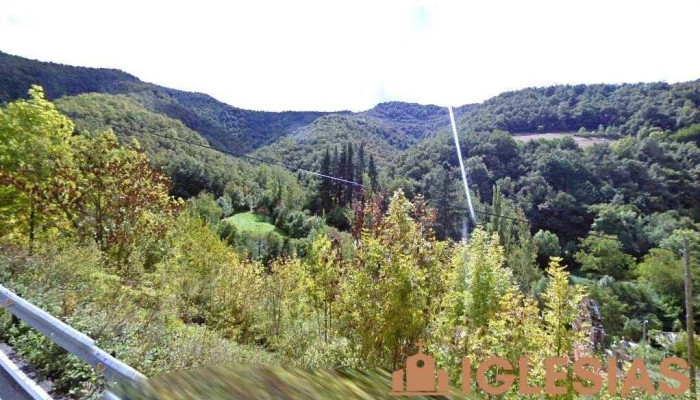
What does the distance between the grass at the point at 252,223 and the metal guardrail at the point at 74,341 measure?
63471 millimetres

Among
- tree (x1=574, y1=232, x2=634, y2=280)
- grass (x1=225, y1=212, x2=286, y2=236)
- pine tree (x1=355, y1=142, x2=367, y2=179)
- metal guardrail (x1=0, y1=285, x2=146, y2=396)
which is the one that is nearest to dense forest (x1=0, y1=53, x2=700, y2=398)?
metal guardrail (x1=0, y1=285, x2=146, y2=396)

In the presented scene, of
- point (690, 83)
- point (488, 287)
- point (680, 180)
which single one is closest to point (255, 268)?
point (488, 287)

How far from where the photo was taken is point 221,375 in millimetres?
1393

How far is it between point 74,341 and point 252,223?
74154mm

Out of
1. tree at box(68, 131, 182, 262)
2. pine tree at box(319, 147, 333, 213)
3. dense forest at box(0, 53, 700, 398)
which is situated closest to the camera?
dense forest at box(0, 53, 700, 398)

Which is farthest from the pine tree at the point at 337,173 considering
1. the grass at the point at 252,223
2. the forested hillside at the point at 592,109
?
the forested hillside at the point at 592,109

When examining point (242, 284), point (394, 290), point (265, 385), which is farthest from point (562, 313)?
point (242, 284)

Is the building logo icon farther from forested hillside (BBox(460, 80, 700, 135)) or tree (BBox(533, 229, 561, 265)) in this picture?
forested hillside (BBox(460, 80, 700, 135))

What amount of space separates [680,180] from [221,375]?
10760cm

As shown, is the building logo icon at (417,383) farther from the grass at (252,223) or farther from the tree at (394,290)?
the grass at (252,223)

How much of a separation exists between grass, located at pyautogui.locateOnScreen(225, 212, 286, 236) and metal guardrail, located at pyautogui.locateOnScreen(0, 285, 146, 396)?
63.5 meters

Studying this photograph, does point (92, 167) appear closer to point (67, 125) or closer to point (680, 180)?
point (67, 125)

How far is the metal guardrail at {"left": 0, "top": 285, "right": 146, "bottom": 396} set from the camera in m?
2.62

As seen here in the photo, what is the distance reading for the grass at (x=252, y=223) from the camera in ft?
227
